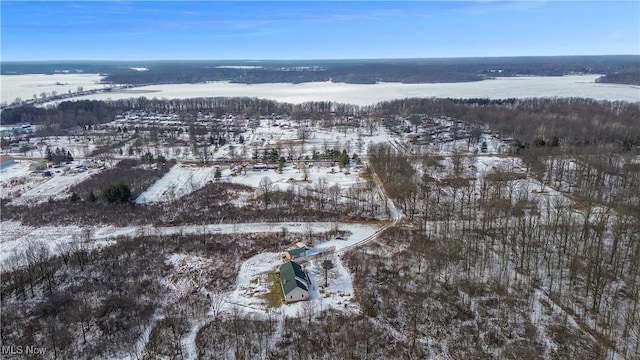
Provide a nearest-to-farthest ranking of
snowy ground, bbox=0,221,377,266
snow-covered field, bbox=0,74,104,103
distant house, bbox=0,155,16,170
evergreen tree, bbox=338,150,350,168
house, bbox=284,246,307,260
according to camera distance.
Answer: house, bbox=284,246,307,260 → snowy ground, bbox=0,221,377,266 → evergreen tree, bbox=338,150,350,168 → distant house, bbox=0,155,16,170 → snow-covered field, bbox=0,74,104,103

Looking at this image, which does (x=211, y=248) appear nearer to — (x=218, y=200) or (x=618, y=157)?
(x=218, y=200)

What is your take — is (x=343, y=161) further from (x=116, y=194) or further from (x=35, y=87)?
(x=35, y=87)

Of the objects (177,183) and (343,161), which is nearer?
(177,183)

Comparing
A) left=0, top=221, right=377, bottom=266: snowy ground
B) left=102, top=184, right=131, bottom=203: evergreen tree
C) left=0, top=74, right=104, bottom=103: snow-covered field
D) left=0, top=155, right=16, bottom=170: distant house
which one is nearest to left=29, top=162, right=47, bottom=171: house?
left=0, top=155, right=16, bottom=170: distant house

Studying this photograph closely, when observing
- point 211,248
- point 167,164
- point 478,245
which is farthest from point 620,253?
point 167,164

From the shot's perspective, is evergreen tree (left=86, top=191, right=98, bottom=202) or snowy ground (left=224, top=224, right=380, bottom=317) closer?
snowy ground (left=224, top=224, right=380, bottom=317)

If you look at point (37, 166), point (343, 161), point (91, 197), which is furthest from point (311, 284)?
point (37, 166)

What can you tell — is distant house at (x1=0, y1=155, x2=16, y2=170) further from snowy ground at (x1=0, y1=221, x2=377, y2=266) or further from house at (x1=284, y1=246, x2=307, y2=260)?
house at (x1=284, y1=246, x2=307, y2=260)
